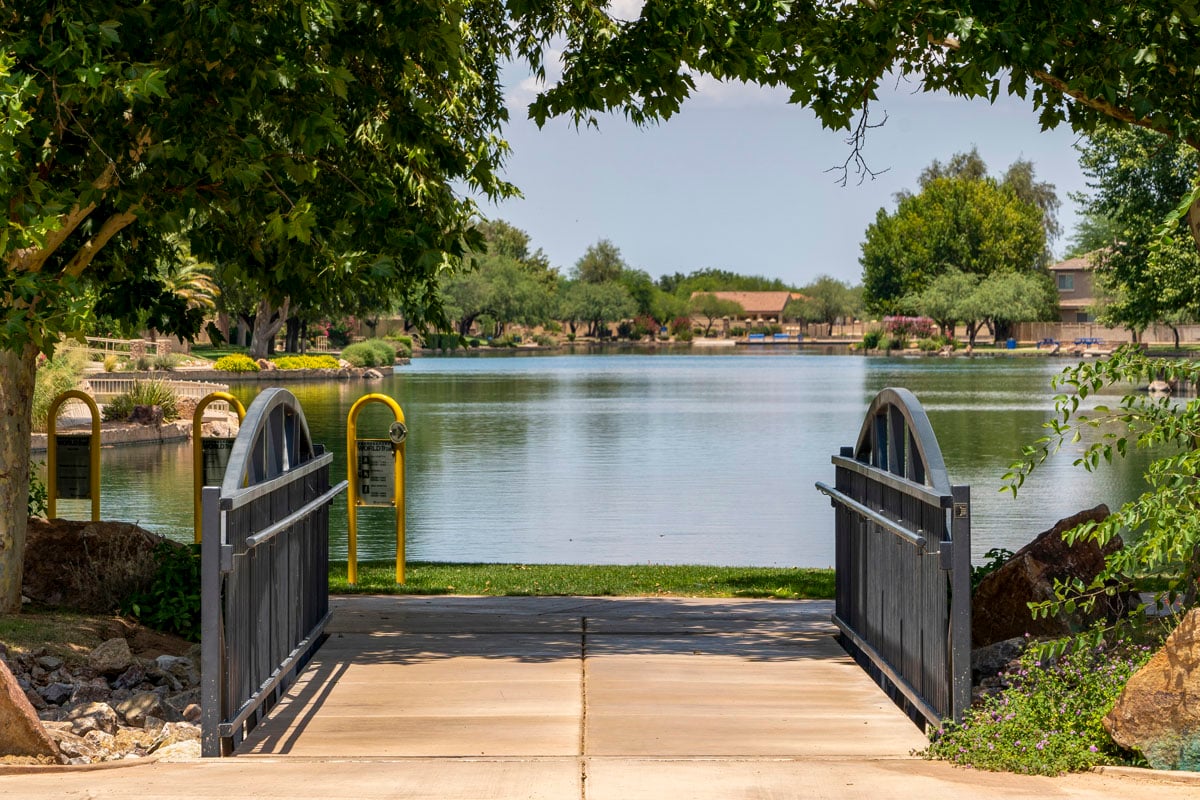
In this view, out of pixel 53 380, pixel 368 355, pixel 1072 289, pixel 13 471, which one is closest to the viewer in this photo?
pixel 13 471

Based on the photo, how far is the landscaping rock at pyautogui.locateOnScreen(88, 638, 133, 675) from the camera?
8.05 metres

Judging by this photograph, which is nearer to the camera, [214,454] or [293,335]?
[214,454]

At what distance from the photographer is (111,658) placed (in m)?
8.12

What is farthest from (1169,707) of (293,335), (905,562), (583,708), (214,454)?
(293,335)

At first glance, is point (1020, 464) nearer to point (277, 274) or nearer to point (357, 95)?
point (277, 274)

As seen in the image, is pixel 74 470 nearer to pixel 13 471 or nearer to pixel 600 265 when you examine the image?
pixel 13 471

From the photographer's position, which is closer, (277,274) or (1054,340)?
(277,274)

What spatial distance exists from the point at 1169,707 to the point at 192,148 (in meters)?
5.67

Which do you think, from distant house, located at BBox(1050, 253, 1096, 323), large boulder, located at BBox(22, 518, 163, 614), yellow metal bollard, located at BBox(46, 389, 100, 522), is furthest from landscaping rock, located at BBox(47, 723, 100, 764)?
distant house, located at BBox(1050, 253, 1096, 323)

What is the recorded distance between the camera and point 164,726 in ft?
23.4

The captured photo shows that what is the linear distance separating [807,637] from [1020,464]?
113 inches

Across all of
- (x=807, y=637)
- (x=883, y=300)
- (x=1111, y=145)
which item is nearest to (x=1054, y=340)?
(x=883, y=300)

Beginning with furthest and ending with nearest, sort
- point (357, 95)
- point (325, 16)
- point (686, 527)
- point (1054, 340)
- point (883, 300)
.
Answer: point (883, 300) → point (1054, 340) → point (686, 527) → point (357, 95) → point (325, 16)

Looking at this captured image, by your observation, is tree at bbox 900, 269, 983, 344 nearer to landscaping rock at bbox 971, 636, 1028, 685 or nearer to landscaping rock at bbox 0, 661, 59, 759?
landscaping rock at bbox 971, 636, 1028, 685
